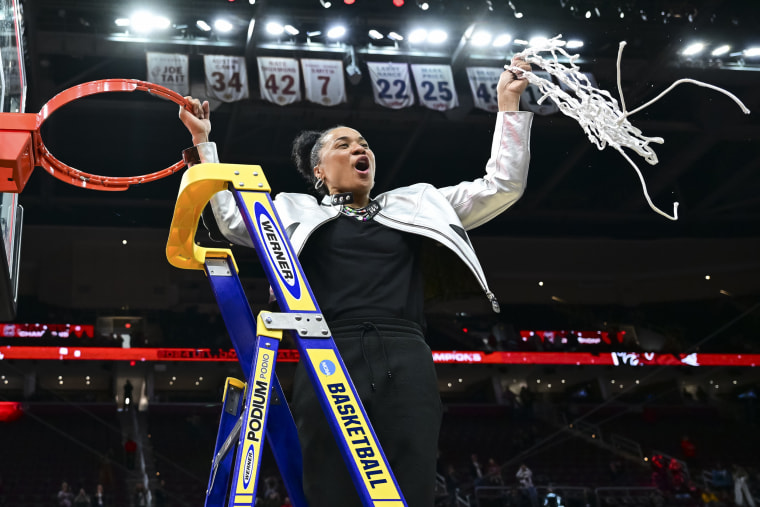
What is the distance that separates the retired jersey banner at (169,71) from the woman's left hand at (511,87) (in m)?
11.2

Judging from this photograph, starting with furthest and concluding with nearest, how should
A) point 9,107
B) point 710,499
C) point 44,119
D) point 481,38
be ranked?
point 710,499
point 481,38
point 9,107
point 44,119

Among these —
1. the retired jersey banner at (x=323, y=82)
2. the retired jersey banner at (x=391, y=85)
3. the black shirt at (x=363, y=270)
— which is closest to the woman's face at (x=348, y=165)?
the black shirt at (x=363, y=270)

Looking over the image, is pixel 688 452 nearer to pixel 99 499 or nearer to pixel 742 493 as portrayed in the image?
pixel 742 493

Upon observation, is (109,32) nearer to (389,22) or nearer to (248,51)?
(248,51)

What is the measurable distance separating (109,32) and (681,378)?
16.9m

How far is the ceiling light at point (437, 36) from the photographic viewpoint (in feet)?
46.2

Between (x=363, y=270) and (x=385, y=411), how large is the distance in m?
0.41

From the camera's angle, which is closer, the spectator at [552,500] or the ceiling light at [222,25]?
the spectator at [552,500]

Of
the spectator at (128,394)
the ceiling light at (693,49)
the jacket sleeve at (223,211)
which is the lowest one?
the jacket sleeve at (223,211)

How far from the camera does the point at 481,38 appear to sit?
46.3 feet

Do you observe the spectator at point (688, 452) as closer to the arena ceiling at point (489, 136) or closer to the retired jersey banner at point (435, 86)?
the arena ceiling at point (489, 136)

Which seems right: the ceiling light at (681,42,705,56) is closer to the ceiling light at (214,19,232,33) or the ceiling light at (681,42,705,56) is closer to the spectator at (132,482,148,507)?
the ceiling light at (214,19,232,33)

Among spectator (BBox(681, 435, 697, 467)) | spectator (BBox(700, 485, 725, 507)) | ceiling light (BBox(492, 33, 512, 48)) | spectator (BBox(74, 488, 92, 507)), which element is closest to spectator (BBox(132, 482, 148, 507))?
spectator (BBox(74, 488, 92, 507))

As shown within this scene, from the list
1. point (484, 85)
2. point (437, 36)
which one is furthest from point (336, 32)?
point (484, 85)
